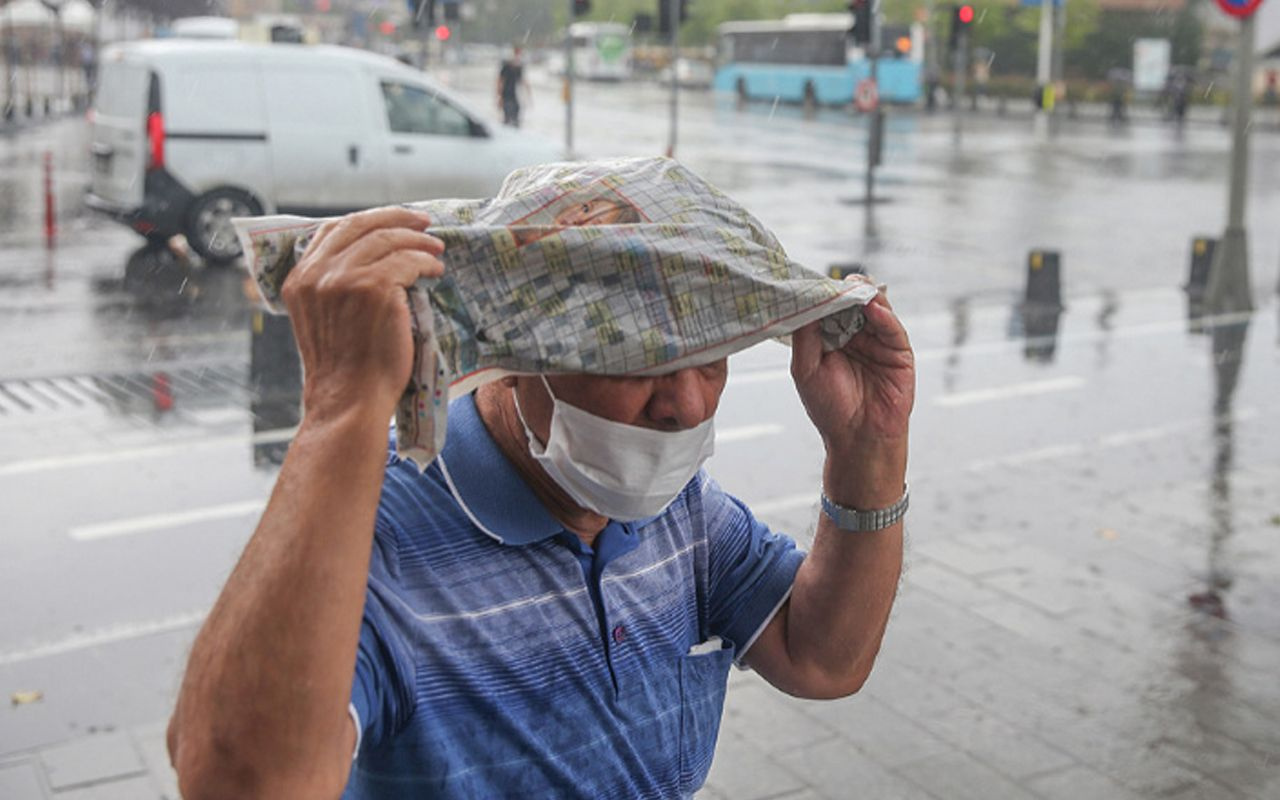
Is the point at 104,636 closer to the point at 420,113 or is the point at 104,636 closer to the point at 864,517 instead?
the point at 864,517

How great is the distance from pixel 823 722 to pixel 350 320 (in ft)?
12.7

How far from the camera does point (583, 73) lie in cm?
7475

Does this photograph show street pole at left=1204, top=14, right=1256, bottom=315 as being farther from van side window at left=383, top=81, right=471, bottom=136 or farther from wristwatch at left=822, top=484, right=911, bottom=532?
wristwatch at left=822, top=484, right=911, bottom=532

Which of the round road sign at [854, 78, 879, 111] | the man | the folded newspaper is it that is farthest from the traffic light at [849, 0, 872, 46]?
the folded newspaper

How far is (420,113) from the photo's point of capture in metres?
16.5

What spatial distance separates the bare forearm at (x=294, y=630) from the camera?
1617 mm

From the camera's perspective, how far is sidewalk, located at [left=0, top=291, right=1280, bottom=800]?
191 inches

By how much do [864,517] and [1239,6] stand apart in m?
12.3

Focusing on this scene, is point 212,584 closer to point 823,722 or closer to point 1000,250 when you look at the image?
point 823,722

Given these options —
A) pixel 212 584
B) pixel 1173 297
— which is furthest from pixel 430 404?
pixel 1173 297

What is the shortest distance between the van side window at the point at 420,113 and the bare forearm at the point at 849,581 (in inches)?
572

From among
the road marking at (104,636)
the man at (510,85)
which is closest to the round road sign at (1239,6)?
the road marking at (104,636)

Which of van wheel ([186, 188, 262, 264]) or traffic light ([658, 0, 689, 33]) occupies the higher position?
traffic light ([658, 0, 689, 33])

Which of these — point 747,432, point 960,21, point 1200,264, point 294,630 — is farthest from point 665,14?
point 294,630
